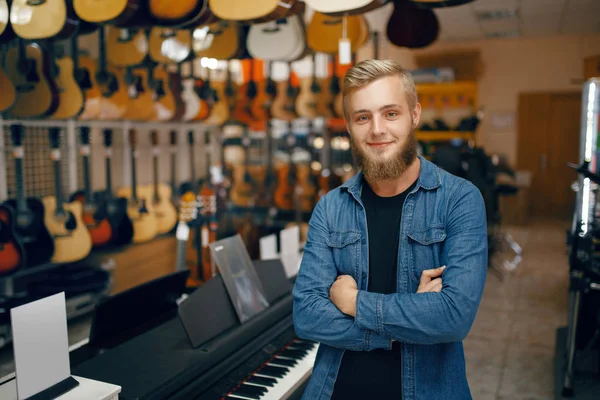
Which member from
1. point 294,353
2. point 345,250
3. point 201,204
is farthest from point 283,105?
point 345,250

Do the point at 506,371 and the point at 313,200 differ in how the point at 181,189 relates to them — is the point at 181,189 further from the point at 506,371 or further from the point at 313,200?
the point at 506,371

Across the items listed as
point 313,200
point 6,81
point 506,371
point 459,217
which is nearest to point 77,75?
point 6,81

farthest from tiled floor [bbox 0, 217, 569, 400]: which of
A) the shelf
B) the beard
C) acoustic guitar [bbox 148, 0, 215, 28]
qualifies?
the shelf

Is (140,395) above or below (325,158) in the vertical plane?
below

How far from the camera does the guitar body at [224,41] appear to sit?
3.12 meters

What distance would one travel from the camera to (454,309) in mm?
1164

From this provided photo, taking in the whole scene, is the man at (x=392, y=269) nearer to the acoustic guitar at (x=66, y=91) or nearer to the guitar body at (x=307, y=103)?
the acoustic guitar at (x=66, y=91)

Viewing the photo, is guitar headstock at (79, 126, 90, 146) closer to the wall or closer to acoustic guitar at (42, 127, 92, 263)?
acoustic guitar at (42, 127, 92, 263)

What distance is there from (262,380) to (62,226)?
2.19 m

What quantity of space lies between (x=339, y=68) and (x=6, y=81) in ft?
11.3

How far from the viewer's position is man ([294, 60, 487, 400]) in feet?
3.88

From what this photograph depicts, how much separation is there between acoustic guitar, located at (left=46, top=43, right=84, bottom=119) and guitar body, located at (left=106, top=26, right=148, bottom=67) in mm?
340

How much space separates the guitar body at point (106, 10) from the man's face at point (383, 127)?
3.98 feet

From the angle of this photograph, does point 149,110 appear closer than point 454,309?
No
